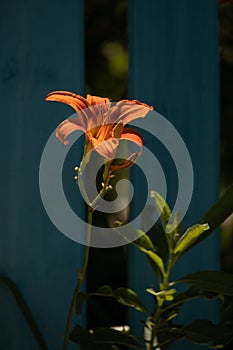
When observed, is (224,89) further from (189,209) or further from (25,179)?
(25,179)

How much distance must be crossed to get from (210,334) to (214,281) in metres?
0.15

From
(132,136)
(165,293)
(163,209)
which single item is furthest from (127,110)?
(165,293)

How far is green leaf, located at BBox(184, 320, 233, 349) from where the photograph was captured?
2037 millimetres

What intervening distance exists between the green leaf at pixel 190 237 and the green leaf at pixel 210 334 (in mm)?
193

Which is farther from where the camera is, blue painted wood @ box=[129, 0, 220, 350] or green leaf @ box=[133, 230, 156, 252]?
blue painted wood @ box=[129, 0, 220, 350]

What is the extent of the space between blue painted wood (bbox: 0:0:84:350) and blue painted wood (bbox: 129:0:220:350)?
0.18 metres

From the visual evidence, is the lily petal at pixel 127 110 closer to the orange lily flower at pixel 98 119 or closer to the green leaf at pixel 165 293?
the orange lily flower at pixel 98 119

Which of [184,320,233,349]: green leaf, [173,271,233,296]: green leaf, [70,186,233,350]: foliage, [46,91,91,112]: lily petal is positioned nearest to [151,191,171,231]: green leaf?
[70,186,233,350]: foliage

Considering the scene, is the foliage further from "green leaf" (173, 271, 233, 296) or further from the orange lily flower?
the orange lily flower

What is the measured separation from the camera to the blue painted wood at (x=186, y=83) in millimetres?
2402

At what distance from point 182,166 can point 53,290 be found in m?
0.50

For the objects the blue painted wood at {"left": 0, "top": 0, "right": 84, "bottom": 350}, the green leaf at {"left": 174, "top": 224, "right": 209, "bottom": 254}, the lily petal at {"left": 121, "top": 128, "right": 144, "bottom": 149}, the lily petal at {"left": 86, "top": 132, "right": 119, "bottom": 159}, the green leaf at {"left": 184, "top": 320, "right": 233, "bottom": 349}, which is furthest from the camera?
the blue painted wood at {"left": 0, "top": 0, "right": 84, "bottom": 350}

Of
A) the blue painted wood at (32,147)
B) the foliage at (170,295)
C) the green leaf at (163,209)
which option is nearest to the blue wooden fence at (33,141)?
the blue painted wood at (32,147)

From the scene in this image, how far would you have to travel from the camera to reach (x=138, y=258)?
7.88 ft
